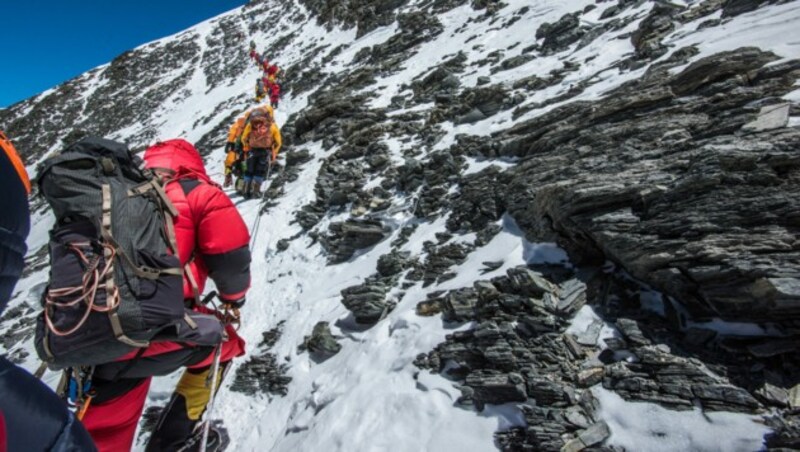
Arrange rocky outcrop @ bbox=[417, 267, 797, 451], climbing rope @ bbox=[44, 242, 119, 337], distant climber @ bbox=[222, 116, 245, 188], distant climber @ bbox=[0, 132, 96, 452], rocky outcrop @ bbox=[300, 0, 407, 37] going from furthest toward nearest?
rocky outcrop @ bbox=[300, 0, 407, 37], distant climber @ bbox=[222, 116, 245, 188], rocky outcrop @ bbox=[417, 267, 797, 451], climbing rope @ bbox=[44, 242, 119, 337], distant climber @ bbox=[0, 132, 96, 452]

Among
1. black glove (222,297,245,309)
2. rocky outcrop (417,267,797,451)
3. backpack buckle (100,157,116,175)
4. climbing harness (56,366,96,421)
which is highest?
backpack buckle (100,157,116,175)

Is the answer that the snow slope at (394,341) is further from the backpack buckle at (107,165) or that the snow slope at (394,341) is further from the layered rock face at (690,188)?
the backpack buckle at (107,165)

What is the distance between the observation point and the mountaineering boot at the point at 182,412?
10.8 ft

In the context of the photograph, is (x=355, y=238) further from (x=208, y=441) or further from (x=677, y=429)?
(x=677, y=429)

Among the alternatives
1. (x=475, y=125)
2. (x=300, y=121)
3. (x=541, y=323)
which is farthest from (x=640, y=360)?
(x=300, y=121)

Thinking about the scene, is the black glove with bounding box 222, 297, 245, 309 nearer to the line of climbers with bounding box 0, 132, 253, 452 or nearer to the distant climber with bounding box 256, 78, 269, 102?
the line of climbers with bounding box 0, 132, 253, 452

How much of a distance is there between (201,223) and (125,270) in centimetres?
67

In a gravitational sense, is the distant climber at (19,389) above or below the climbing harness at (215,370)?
above

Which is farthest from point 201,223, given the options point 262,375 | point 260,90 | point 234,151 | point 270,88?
point 260,90

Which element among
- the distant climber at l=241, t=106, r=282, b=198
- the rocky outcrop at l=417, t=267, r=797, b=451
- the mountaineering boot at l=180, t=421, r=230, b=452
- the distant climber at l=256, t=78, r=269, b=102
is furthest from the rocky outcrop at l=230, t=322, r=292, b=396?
the distant climber at l=256, t=78, r=269, b=102

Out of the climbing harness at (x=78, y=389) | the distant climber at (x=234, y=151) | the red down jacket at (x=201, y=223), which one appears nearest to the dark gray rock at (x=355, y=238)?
the red down jacket at (x=201, y=223)

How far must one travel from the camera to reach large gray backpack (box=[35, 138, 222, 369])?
7.04 feet

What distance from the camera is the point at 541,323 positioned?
13.6 ft

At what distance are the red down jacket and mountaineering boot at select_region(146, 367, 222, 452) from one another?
0.78 m
